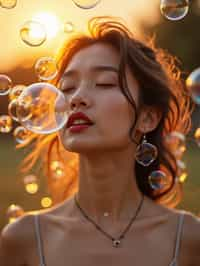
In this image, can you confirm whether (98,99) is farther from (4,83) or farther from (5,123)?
(5,123)

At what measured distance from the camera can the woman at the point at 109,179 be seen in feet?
12.4

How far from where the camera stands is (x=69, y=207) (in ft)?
13.0

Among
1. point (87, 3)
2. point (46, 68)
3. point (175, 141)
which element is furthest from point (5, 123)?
point (175, 141)

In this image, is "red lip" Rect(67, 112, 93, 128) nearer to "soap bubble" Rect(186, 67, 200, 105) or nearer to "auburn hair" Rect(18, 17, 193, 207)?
"auburn hair" Rect(18, 17, 193, 207)

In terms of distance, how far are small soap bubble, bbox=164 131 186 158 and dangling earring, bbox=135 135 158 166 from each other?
169 millimetres

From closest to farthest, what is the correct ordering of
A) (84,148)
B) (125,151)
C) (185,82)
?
(84,148) < (125,151) < (185,82)

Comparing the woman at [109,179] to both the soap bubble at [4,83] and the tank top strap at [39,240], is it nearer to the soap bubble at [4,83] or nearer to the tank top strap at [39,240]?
the tank top strap at [39,240]

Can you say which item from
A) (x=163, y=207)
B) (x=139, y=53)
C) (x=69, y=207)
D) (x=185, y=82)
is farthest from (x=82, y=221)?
(x=185, y=82)

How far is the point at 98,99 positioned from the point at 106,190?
0.37 metres

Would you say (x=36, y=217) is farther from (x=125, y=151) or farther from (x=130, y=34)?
(x=130, y=34)

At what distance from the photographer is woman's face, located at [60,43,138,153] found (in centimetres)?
371

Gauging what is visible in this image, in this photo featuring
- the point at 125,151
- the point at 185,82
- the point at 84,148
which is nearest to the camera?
the point at 84,148

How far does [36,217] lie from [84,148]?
0.43m

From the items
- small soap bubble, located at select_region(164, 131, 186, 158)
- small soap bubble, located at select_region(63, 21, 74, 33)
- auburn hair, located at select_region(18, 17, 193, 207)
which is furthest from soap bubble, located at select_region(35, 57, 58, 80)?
small soap bubble, located at select_region(164, 131, 186, 158)
